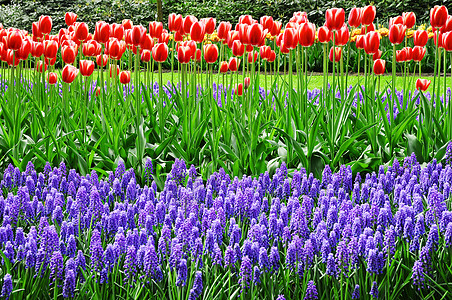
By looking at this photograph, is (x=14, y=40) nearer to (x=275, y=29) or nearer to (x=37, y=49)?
(x=37, y=49)

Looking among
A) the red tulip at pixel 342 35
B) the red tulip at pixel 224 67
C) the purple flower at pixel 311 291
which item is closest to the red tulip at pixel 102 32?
the red tulip at pixel 224 67

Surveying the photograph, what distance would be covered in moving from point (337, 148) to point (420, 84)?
1.02 m

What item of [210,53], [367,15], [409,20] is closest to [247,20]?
[210,53]

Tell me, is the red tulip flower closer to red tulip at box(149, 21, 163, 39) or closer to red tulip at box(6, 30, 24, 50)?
red tulip at box(149, 21, 163, 39)

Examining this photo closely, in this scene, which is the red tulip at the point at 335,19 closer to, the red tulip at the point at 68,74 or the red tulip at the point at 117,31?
the red tulip at the point at 117,31

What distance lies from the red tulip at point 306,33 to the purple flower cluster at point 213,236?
1396mm

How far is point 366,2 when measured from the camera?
15.4 metres

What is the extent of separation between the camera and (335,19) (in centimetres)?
400

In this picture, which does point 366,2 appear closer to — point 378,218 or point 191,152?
point 191,152

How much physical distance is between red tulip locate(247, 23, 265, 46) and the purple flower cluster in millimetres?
1484

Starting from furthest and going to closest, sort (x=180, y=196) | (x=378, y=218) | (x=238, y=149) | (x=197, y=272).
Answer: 1. (x=238, y=149)
2. (x=180, y=196)
3. (x=378, y=218)
4. (x=197, y=272)

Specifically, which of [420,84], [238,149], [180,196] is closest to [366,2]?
[420,84]

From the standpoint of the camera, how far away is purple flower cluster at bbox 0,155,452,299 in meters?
2.14

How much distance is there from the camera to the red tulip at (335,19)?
3.98 meters
